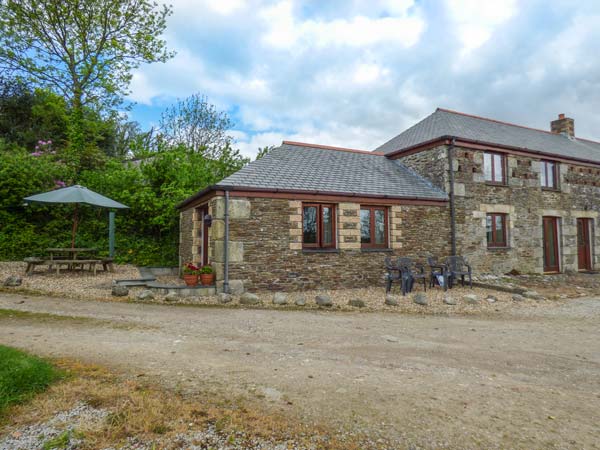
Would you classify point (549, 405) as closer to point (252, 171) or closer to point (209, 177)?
point (252, 171)

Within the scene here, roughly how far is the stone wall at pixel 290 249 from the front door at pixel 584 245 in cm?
894

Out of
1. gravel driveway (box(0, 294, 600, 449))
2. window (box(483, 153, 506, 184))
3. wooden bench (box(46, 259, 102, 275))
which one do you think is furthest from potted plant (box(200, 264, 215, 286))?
window (box(483, 153, 506, 184))

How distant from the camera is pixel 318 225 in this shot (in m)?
10.0

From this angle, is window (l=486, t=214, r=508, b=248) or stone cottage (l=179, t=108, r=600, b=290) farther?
window (l=486, t=214, r=508, b=248)

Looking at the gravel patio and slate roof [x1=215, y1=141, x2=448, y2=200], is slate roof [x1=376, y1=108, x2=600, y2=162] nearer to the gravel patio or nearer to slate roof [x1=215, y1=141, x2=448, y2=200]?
slate roof [x1=215, y1=141, x2=448, y2=200]

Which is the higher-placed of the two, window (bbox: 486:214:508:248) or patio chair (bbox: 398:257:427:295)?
window (bbox: 486:214:508:248)

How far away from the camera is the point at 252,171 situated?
9852mm

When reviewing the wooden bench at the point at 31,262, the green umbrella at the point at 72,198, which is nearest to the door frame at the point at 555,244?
the green umbrella at the point at 72,198

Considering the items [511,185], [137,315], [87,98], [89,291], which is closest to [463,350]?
[137,315]

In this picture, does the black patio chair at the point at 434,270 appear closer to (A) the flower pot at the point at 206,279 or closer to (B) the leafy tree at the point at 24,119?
A: (A) the flower pot at the point at 206,279

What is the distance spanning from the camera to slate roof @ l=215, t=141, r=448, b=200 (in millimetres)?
9578

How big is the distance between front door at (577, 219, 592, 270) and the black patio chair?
27.0 feet

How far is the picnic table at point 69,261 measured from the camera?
9570 millimetres

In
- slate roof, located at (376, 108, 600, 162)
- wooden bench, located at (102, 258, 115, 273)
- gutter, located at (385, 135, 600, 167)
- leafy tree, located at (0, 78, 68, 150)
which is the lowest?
wooden bench, located at (102, 258, 115, 273)
